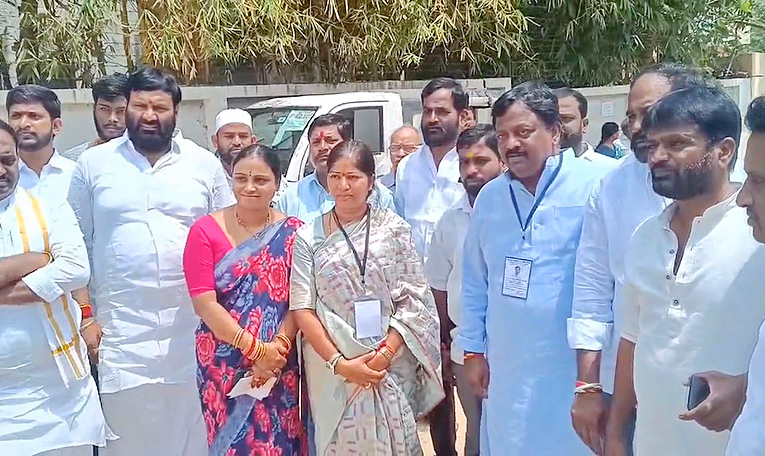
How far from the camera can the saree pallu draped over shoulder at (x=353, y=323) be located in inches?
134

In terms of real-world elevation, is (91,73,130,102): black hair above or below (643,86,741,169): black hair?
above

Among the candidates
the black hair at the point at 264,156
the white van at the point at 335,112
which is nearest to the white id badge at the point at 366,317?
the black hair at the point at 264,156

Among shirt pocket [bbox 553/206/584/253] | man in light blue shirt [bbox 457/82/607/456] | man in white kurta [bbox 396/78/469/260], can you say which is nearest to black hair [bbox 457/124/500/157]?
man in white kurta [bbox 396/78/469/260]

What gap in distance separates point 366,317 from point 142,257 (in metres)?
1.09

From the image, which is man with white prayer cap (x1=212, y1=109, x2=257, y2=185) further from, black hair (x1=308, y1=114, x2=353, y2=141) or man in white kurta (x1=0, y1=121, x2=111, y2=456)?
man in white kurta (x1=0, y1=121, x2=111, y2=456)

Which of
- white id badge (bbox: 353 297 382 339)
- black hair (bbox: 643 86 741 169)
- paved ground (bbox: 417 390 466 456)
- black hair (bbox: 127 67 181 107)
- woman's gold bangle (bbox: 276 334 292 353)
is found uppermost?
black hair (bbox: 127 67 181 107)

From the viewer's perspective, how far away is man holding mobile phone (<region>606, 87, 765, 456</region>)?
2.24m

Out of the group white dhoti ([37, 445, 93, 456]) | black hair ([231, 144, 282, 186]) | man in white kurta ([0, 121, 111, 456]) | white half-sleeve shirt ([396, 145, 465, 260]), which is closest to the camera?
man in white kurta ([0, 121, 111, 456])

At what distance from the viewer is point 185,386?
390 centimetres

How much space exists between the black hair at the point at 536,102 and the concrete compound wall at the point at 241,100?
189 inches

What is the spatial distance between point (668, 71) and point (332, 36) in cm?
805

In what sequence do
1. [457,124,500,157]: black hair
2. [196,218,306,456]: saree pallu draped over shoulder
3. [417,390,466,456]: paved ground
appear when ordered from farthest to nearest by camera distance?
[417,390,466,456]: paved ground < [457,124,500,157]: black hair < [196,218,306,456]: saree pallu draped over shoulder

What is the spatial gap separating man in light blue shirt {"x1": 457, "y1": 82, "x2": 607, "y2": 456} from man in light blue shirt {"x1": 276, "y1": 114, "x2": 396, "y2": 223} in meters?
1.14

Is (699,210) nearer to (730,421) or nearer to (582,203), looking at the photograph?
(730,421)
